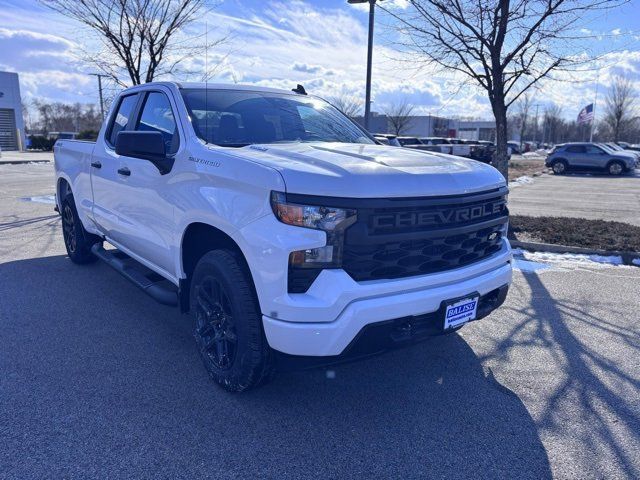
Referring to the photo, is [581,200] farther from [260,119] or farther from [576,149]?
[576,149]

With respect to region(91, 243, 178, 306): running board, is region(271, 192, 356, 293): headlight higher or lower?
higher

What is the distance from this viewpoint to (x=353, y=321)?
2.58 m

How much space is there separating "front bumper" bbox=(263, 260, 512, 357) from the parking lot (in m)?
0.59

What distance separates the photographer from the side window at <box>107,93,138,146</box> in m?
4.73

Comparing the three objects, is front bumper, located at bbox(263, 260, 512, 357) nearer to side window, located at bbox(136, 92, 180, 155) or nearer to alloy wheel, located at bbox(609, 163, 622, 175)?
side window, located at bbox(136, 92, 180, 155)

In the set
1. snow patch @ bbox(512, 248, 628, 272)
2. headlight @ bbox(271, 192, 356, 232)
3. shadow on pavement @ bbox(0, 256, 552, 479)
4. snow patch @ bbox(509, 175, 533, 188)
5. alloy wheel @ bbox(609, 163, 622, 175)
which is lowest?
snow patch @ bbox(509, 175, 533, 188)

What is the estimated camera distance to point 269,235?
2650 millimetres

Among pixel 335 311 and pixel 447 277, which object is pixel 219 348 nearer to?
pixel 335 311

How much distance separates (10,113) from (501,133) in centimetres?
4466

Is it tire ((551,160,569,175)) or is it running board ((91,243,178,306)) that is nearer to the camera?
running board ((91,243,178,306))

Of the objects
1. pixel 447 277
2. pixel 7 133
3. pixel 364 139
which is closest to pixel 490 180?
pixel 447 277

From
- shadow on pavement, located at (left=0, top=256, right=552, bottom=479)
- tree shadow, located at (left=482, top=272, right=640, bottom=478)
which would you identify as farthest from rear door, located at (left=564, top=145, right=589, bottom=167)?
shadow on pavement, located at (left=0, top=256, right=552, bottom=479)

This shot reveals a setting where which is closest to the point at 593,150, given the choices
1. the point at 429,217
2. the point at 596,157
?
the point at 596,157

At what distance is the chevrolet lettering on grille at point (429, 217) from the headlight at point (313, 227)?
18 cm
